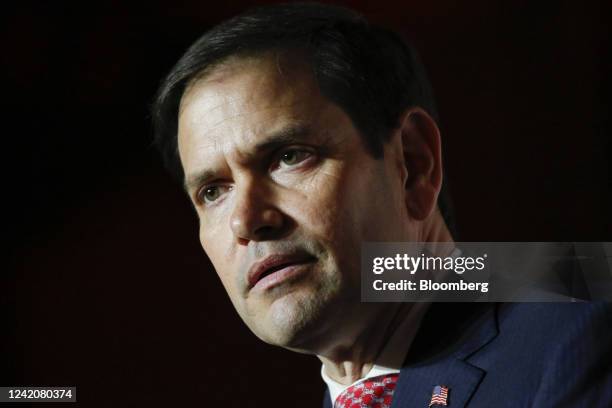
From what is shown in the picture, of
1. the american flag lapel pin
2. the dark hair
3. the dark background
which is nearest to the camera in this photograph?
the american flag lapel pin

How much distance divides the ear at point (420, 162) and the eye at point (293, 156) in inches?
7.0

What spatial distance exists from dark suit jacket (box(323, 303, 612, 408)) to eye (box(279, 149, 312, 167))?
0.34 m

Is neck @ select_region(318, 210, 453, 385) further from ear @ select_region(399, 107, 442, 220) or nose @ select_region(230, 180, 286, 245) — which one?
nose @ select_region(230, 180, 286, 245)

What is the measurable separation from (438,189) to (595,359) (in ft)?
1.31

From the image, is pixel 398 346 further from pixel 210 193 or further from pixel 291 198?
pixel 210 193

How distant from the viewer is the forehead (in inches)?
45.2

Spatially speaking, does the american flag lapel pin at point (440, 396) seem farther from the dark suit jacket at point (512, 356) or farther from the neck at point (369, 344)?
the neck at point (369, 344)

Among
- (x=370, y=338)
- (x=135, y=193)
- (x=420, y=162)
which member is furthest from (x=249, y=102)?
(x=135, y=193)

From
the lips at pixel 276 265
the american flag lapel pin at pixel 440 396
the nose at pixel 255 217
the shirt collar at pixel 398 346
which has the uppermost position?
the nose at pixel 255 217

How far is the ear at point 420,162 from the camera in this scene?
1.22 m

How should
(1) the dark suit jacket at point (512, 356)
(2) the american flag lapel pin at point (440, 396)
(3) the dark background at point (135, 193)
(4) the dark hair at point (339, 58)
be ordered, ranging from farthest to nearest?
(3) the dark background at point (135, 193) → (4) the dark hair at point (339, 58) → (2) the american flag lapel pin at point (440, 396) → (1) the dark suit jacket at point (512, 356)

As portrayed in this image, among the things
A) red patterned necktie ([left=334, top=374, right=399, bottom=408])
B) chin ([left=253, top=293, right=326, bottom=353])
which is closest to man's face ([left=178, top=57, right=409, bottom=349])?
chin ([left=253, top=293, right=326, bottom=353])

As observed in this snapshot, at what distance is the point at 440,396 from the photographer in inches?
42.0

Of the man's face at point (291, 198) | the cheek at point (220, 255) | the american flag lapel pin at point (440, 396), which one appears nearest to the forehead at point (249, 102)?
the man's face at point (291, 198)
